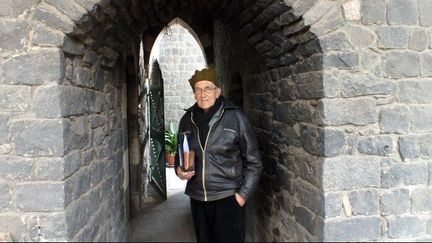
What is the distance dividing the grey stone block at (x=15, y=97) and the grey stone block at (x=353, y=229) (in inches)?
71.4

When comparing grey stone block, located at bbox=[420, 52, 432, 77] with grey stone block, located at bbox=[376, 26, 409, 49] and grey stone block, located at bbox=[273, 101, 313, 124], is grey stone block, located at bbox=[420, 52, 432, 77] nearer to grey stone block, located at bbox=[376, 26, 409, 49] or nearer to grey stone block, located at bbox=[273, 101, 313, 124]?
grey stone block, located at bbox=[376, 26, 409, 49]

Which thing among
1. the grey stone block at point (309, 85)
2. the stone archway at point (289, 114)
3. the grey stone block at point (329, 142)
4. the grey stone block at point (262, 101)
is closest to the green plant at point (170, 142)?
the grey stone block at point (262, 101)

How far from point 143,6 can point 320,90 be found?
1.48 metres

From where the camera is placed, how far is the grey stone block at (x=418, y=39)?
2.28m

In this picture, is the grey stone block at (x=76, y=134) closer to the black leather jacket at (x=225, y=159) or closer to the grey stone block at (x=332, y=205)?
the black leather jacket at (x=225, y=159)

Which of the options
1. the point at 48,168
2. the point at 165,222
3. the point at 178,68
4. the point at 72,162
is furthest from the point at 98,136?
the point at 178,68

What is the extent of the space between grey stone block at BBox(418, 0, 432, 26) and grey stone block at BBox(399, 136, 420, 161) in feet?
2.33

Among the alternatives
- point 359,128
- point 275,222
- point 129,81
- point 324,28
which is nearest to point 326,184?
point 359,128

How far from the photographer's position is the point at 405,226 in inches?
91.3

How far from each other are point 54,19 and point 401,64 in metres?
1.99

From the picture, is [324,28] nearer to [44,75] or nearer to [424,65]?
[424,65]

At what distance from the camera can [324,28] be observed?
2168 mm

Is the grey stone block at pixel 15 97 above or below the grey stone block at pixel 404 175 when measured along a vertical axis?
above

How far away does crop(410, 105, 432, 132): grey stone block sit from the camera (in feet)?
7.57
